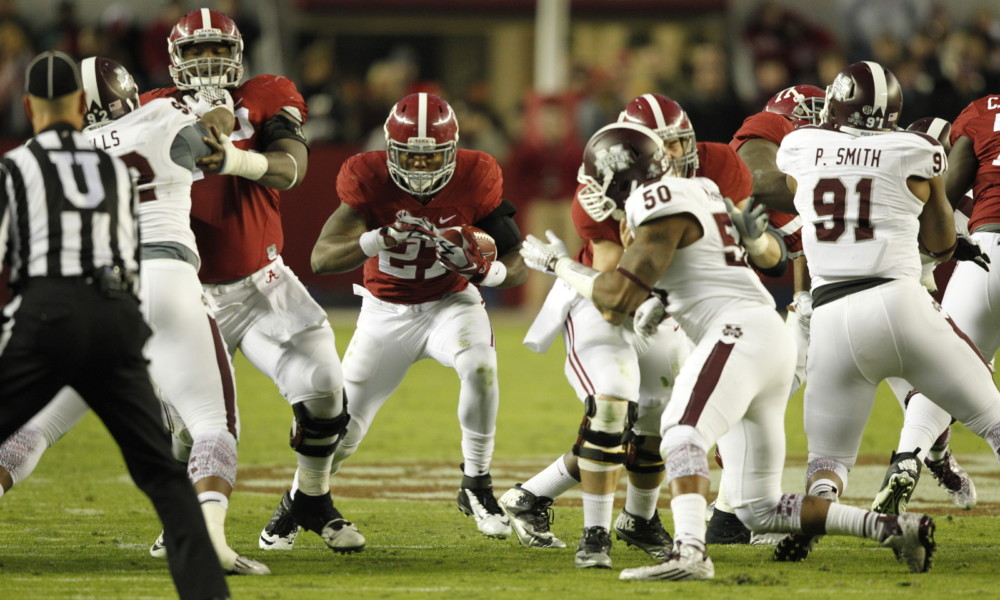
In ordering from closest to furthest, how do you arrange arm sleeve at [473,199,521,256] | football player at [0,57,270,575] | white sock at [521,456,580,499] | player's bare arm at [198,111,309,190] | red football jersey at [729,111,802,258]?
football player at [0,57,270,575] → player's bare arm at [198,111,309,190] → white sock at [521,456,580,499] → arm sleeve at [473,199,521,256] → red football jersey at [729,111,802,258]

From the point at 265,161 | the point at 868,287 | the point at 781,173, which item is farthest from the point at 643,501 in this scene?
the point at 265,161

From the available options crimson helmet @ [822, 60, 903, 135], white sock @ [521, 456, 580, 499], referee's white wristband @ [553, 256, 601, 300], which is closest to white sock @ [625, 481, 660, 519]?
white sock @ [521, 456, 580, 499]

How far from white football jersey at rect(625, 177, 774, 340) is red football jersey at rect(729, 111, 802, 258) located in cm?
151

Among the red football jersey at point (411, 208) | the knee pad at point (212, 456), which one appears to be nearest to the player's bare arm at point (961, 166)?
the red football jersey at point (411, 208)

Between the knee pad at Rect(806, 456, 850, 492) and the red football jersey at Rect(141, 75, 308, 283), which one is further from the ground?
the red football jersey at Rect(141, 75, 308, 283)

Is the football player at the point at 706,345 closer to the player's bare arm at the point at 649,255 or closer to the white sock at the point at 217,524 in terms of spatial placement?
the player's bare arm at the point at 649,255

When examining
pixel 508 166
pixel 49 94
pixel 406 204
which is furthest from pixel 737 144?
pixel 508 166

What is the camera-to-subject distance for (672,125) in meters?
5.56

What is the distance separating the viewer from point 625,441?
5.55m

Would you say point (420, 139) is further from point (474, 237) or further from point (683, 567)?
point (683, 567)

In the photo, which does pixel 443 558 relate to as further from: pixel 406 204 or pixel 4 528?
pixel 4 528

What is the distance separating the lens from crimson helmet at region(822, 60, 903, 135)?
5.64 m

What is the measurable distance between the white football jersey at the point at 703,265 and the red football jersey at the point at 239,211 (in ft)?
5.64

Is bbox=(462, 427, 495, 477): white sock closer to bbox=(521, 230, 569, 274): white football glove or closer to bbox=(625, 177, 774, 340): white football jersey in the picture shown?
bbox=(521, 230, 569, 274): white football glove
